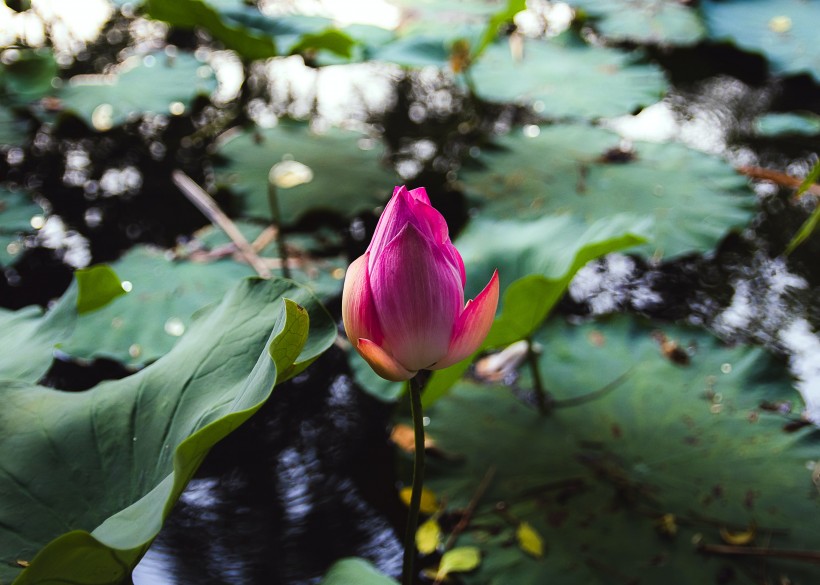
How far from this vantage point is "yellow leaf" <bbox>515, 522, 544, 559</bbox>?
0.88m

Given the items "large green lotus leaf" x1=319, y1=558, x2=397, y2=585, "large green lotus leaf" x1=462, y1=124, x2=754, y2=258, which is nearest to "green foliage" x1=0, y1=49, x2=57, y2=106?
"large green lotus leaf" x1=462, y1=124, x2=754, y2=258

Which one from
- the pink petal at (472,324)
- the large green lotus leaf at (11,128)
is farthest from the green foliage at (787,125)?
the large green lotus leaf at (11,128)

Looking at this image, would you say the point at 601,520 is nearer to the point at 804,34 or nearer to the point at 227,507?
the point at 227,507

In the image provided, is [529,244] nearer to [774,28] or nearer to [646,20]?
[646,20]

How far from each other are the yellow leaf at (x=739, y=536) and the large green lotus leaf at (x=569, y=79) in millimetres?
1027

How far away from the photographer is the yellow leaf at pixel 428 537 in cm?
90

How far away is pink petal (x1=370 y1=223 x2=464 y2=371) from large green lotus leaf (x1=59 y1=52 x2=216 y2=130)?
4.50ft

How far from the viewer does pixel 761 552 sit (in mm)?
866

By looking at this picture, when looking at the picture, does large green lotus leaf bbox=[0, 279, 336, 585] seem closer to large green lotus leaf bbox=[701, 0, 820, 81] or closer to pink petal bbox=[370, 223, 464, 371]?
pink petal bbox=[370, 223, 464, 371]

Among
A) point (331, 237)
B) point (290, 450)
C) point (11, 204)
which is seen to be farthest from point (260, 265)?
point (11, 204)

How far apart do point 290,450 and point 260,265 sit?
0.41 meters

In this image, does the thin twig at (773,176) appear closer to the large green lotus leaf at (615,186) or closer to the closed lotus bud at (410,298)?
the large green lotus leaf at (615,186)

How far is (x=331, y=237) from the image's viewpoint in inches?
56.7

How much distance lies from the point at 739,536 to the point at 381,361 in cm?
65
